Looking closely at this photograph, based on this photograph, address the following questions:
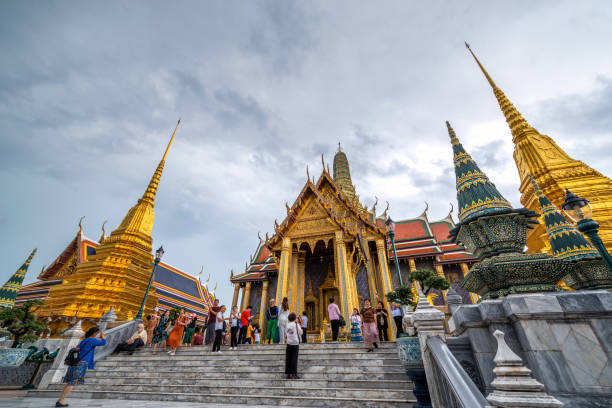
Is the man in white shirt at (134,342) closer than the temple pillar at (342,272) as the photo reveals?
Yes

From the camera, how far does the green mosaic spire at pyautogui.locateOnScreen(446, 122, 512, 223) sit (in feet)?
10.2

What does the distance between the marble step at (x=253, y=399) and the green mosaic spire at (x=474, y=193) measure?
2.95m

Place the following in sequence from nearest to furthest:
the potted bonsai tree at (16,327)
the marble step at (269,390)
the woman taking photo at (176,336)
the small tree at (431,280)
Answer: the marble step at (269,390)
the potted bonsai tree at (16,327)
the small tree at (431,280)
the woman taking photo at (176,336)

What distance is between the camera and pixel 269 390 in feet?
15.3

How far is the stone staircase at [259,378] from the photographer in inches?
169

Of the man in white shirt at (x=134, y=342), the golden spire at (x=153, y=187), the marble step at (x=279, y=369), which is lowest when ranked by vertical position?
the marble step at (x=279, y=369)

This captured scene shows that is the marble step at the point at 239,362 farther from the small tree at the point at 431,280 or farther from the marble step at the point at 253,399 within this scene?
the small tree at the point at 431,280

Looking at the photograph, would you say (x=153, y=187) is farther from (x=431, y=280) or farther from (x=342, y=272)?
(x=431, y=280)

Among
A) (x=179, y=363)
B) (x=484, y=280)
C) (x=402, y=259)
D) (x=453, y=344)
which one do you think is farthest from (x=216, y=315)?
(x=402, y=259)

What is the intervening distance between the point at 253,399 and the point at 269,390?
327mm

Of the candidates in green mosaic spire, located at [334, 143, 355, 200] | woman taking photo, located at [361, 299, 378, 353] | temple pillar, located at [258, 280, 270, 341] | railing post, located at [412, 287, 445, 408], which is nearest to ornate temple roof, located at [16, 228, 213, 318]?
temple pillar, located at [258, 280, 270, 341]

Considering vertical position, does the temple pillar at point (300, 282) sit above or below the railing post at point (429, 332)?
above

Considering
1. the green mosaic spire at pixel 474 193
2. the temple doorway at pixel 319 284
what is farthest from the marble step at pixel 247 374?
the temple doorway at pixel 319 284

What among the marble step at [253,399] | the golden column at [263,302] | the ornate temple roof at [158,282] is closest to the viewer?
the marble step at [253,399]
